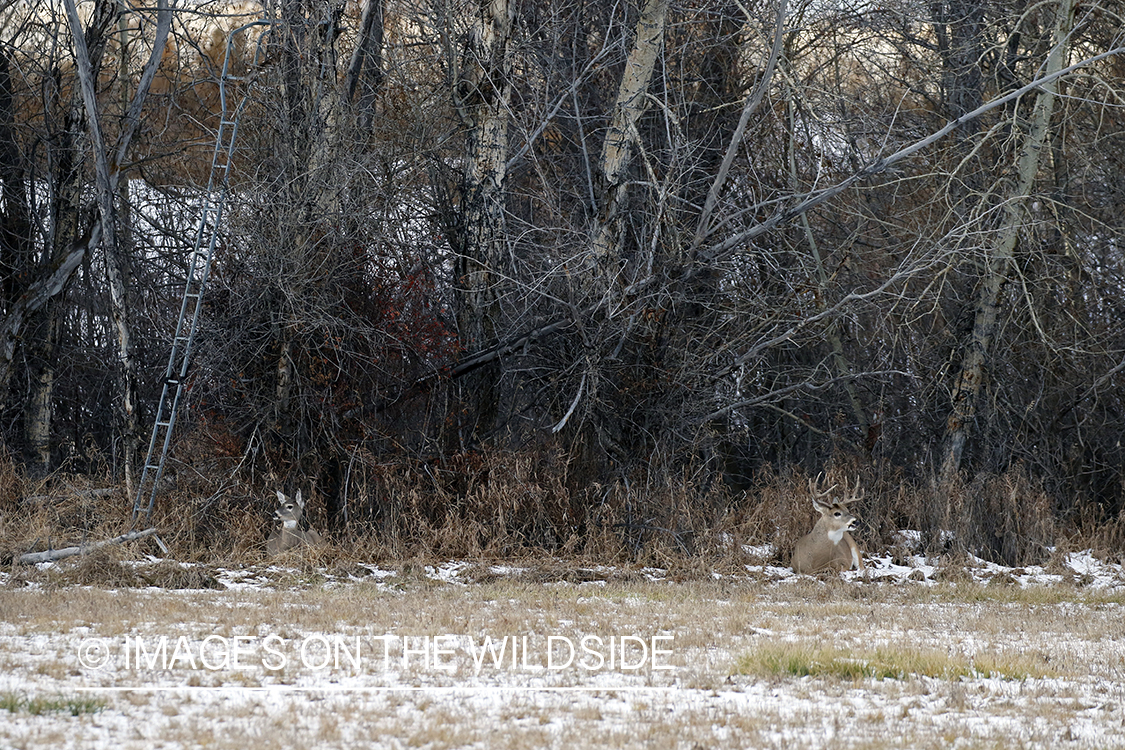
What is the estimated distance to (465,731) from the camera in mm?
5527

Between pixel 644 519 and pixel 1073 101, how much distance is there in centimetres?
827

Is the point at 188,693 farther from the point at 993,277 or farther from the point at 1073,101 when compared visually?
the point at 1073,101

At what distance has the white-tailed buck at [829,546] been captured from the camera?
481 inches

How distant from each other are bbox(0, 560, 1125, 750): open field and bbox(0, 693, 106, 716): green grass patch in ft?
0.04

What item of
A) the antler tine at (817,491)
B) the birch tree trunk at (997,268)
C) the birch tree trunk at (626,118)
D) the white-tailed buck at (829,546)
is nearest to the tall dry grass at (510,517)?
the antler tine at (817,491)

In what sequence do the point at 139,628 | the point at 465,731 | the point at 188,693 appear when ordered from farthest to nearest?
the point at 139,628, the point at 188,693, the point at 465,731

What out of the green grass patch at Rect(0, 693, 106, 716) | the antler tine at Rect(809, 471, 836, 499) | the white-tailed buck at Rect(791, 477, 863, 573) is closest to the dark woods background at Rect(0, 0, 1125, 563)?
the antler tine at Rect(809, 471, 836, 499)

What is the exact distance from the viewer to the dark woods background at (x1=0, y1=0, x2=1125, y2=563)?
42.3ft

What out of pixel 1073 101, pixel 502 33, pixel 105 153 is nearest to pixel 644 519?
pixel 502 33

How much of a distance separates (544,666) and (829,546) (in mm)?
5761

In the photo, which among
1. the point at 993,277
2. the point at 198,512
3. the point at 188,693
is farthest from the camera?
the point at 993,277

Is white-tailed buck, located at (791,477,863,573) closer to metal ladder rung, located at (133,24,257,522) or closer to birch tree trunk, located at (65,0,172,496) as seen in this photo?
metal ladder rung, located at (133,24,257,522)

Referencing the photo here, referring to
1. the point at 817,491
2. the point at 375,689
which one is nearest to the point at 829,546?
the point at 817,491

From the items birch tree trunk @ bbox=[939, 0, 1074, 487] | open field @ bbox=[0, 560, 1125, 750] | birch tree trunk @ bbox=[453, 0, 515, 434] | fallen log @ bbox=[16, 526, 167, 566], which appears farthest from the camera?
birch tree trunk @ bbox=[939, 0, 1074, 487]
